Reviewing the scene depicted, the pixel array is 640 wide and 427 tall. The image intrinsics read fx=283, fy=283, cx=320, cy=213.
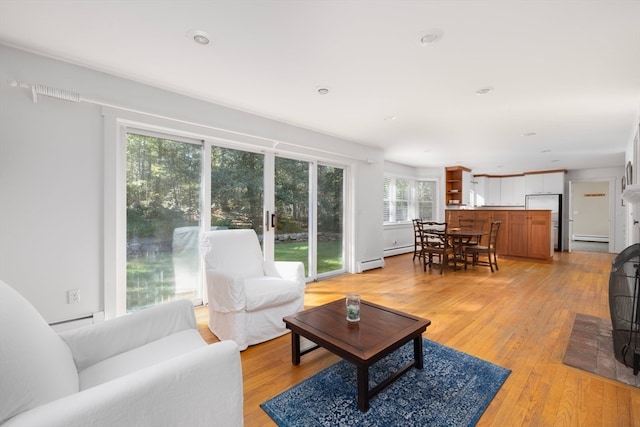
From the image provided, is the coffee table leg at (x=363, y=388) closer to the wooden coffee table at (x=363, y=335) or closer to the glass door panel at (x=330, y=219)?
the wooden coffee table at (x=363, y=335)

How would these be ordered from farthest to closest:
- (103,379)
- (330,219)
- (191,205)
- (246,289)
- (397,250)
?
(397,250)
(330,219)
(191,205)
(246,289)
(103,379)

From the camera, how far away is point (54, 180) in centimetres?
233

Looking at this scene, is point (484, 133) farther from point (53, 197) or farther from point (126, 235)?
point (53, 197)

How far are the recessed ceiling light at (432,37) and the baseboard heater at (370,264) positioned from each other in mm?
3761

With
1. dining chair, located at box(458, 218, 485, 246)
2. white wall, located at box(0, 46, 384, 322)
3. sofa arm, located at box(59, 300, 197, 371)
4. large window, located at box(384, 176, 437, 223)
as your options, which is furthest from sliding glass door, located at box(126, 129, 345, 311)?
dining chair, located at box(458, 218, 485, 246)

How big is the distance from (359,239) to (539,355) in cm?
317

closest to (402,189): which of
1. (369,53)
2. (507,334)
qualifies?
(507,334)

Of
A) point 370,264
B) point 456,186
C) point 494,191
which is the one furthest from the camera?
point 494,191

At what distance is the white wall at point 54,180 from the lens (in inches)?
85.0

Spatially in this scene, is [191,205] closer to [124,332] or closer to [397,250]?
[124,332]

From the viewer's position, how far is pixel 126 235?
112 inches

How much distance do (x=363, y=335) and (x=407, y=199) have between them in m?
6.32

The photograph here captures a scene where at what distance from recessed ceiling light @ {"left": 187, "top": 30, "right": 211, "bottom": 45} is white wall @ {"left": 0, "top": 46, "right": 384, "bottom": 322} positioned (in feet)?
3.58

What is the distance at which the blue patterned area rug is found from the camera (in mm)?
1555
